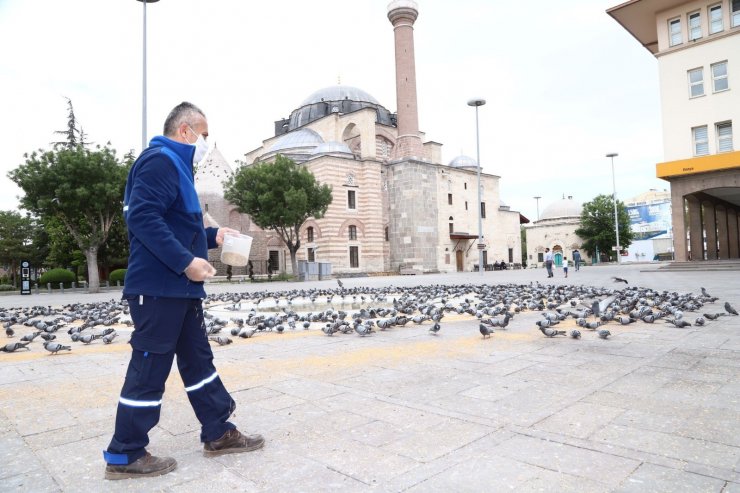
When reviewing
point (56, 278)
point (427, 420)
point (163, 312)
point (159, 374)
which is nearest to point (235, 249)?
point (163, 312)

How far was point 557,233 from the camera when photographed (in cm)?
7131

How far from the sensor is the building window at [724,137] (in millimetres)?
23453

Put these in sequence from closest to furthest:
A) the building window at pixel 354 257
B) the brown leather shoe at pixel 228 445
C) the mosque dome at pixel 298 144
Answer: the brown leather shoe at pixel 228 445, the building window at pixel 354 257, the mosque dome at pixel 298 144

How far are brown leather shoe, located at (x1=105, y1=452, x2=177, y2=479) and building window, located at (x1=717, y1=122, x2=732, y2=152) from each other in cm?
2846

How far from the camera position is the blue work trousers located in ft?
8.31

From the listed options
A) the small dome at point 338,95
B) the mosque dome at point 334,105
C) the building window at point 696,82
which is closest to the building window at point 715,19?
the building window at point 696,82

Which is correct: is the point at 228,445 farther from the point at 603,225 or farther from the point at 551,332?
the point at 603,225

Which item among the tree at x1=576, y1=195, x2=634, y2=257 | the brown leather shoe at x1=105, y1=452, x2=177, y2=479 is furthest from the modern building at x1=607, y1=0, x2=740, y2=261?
the tree at x1=576, y1=195, x2=634, y2=257

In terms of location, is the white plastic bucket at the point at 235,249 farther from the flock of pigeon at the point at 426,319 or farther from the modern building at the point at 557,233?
the modern building at the point at 557,233

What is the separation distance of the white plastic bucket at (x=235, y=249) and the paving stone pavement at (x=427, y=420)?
112 cm

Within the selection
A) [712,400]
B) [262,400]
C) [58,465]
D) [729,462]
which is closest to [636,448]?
[729,462]

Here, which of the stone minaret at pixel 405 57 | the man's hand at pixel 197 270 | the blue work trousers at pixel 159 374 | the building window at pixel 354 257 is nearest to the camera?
the blue work trousers at pixel 159 374

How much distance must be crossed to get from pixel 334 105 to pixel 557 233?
3915 cm

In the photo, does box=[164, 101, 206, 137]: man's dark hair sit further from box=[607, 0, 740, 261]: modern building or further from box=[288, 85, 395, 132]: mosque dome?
box=[288, 85, 395, 132]: mosque dome
